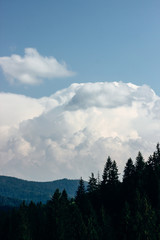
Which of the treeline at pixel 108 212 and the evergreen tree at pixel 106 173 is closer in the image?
the treeline at pixel 108 212

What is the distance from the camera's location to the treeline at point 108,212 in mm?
58125

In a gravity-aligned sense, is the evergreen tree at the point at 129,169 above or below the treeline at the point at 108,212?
above

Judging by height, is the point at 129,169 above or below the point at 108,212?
above

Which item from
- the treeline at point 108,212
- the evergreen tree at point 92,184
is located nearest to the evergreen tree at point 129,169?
the treeline at point 108,212

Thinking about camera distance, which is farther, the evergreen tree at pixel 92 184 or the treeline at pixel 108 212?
the evergreen tree at pixel 92 184

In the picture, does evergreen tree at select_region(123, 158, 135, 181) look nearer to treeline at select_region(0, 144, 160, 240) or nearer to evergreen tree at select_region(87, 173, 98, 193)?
treeline at select_region(0, 144, 160, 240)

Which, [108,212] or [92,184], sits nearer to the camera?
[108,212]

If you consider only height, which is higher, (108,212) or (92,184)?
(92,184)

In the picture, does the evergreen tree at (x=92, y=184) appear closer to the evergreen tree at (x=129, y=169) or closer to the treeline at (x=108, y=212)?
the treeline at (x=108, y=212)

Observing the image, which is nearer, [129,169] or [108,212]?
[108,212]

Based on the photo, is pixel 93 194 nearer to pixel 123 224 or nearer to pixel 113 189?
pixel 113 189

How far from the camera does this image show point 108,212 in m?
83.5

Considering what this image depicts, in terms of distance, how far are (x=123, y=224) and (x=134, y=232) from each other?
5.68 metres

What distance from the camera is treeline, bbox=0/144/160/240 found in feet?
191
